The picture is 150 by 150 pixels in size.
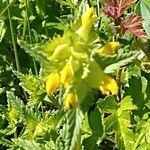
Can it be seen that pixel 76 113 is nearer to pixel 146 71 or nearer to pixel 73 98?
pixel 73 98

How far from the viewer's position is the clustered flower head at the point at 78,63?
3.05ft

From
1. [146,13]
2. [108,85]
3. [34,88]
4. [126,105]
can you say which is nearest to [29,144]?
[34,88]

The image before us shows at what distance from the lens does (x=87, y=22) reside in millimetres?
939

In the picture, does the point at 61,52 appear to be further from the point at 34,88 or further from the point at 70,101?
the point at 34,88

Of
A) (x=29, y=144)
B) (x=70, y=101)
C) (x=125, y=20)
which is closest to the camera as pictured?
(x=70, y=101)

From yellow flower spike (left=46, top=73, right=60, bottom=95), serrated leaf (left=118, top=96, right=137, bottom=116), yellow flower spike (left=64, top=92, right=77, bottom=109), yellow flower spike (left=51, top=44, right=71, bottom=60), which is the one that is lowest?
serrated leaf (left=118, top=96, right=137, bottom=116)

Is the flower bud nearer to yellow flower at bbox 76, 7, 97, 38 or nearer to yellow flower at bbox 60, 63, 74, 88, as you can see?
yellow flower at bbox 60, 63, 74, 88

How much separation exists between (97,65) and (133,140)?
14.8 inches

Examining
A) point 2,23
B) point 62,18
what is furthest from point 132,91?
point 2,23

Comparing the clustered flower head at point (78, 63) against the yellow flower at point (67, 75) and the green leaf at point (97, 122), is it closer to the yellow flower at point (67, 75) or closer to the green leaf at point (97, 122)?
the yellow flower at point (67, 75)

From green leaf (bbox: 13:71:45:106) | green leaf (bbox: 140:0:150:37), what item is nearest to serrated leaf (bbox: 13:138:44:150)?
green leaf (bbox: 13:71:45:106)

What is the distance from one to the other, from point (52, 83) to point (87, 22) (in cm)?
14

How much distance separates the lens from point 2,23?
1.67 metres

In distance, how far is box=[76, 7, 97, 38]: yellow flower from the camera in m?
0.94
